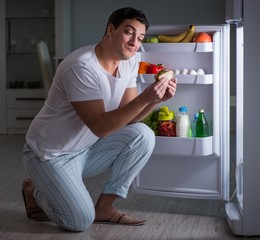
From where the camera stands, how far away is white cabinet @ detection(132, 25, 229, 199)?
2.59 metres

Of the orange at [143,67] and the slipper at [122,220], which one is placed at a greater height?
the orange at [143,67]

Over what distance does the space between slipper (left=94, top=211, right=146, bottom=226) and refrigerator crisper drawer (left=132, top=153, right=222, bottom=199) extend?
1.18 feet

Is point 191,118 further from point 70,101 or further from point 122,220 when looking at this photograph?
point 70,101

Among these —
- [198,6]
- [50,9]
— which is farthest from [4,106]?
[198,6]

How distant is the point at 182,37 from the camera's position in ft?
8.70

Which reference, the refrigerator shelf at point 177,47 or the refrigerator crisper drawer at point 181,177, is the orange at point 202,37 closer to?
the refrigerator shelf at point 177,47

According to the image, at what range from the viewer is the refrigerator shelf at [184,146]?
260 centimetres

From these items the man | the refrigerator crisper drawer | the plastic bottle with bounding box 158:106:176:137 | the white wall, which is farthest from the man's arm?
the white wall

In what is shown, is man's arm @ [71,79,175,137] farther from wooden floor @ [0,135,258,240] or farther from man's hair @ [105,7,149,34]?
wooden floor @ [0,135,258,240]

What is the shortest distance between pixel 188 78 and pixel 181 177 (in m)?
0.48

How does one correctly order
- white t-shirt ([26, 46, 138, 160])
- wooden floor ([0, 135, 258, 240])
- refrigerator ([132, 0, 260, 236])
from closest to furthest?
1. white t-shirt ([26, 46, 138, 160])
2. wooden floor ([0, 135, 258, 240])
3. refrigerator ([132, 0, 260, 236])

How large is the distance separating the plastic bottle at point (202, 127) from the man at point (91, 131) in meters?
0.29

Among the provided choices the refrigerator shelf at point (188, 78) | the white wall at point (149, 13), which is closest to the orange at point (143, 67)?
the refrigerator shelf at point (188, 78)

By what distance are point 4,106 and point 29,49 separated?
651 millimetres
